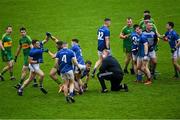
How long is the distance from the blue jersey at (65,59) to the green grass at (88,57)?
1.25 metres

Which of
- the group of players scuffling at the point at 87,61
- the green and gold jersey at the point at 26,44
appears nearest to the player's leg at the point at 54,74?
the group of players scuffling at the point at 87,61

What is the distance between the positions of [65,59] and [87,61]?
1.89m

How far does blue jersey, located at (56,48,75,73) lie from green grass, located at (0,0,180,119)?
49.1 inches

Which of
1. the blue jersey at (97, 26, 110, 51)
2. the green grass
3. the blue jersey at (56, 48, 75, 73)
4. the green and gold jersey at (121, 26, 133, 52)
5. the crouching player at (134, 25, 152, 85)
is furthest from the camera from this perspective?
the green and gold jersey at (121, 26, 133, 52)

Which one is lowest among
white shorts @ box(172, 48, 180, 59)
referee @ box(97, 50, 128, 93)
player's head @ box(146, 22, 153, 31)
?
referee @ box(97, 50, 128, 93)

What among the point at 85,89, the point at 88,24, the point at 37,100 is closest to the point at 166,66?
the point at 85,89

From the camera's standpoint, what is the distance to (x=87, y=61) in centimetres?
2147

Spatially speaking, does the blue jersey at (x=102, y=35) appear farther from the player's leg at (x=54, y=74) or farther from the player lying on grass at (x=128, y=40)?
the player's leg at (x=54, y=74)

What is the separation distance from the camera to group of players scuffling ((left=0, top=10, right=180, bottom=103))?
65.4 feet

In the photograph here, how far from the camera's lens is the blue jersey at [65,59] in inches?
777

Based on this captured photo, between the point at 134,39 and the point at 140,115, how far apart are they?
5275 millimetres

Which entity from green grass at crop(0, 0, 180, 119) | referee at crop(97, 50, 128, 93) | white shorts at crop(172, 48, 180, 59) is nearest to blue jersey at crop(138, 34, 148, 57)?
green grass at crop(0, 0, 180, 119)

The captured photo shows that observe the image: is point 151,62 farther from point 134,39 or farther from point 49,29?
point 49,29

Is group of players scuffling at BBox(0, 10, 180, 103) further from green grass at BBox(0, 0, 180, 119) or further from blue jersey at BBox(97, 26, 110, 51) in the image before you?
green grass at BBox(0, 0, 180, 119)
